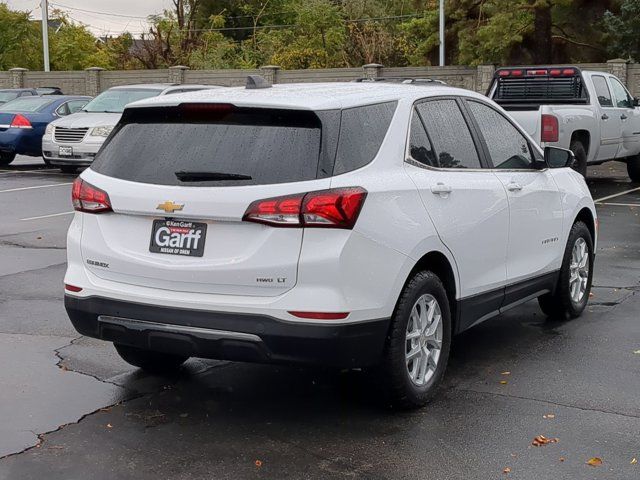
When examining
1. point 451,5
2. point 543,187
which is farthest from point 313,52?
point 543,187

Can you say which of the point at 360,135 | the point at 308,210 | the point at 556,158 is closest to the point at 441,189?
the point at 360,135

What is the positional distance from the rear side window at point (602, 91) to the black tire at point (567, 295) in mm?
9663

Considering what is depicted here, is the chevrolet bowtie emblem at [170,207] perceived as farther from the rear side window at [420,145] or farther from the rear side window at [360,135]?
the rear side window at [420,145]

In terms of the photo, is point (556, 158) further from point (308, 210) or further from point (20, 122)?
point (20, 122)

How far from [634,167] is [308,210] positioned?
1518 cm

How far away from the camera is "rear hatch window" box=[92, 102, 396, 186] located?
495cm

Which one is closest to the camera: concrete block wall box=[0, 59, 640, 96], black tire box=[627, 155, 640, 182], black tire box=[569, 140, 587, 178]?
black tire box=[569, 140, 587, 178]

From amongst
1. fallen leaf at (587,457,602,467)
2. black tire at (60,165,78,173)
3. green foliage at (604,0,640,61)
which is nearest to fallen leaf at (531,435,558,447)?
fallen leaf at (587,457,602,467)

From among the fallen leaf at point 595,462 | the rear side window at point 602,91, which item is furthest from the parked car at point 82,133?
the fallen leaf at point 595,462

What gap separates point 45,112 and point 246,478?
18.6 m

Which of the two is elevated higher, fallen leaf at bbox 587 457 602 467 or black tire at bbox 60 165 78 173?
black tire at bbox 60 165 78 173

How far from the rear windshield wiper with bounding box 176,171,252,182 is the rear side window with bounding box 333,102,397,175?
478 mm

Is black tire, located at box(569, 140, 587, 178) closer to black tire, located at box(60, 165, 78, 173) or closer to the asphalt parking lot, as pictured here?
the asphalt parking lot

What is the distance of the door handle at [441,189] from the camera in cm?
555
